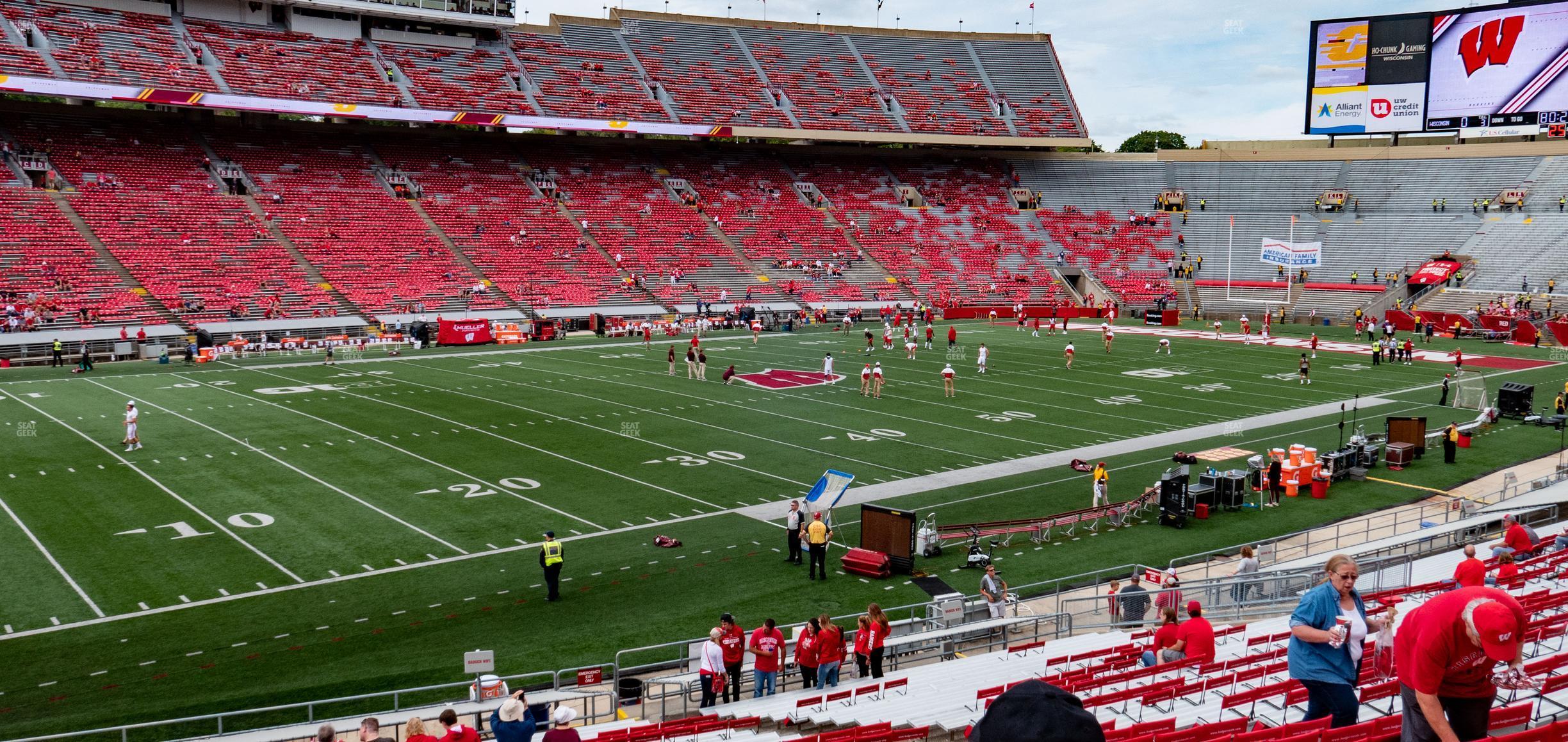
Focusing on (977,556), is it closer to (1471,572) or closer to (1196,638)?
(1196,638)

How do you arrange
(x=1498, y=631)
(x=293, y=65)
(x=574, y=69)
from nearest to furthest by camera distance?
(x=1498, y=631), (x=293, y=65), (x=574, y=69)

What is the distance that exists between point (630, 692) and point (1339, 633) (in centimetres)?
803

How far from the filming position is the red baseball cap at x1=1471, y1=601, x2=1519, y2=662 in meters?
4.13

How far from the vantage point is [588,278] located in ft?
186

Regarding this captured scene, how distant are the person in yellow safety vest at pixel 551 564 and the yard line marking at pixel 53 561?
5.69 m

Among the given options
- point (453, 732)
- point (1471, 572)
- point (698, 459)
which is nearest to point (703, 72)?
point (698, 459)

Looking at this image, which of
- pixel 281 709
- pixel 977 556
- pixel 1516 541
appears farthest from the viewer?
pixel 977 556

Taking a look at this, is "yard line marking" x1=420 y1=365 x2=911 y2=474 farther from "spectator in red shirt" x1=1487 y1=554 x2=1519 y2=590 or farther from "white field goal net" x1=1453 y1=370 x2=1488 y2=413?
"white field goal net" x1=1453 y1=370 x2=1488 y2=413

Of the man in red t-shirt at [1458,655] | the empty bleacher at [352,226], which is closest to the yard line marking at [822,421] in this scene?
the empty bleacher at [352,226]

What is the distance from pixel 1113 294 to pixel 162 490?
56085 mm

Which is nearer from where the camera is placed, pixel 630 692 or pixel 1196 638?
pixel 1196 638

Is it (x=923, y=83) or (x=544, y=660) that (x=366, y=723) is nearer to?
(x=544, y=660)

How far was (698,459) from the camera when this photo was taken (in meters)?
24.7

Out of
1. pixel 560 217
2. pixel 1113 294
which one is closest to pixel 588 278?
pixel 560 217
